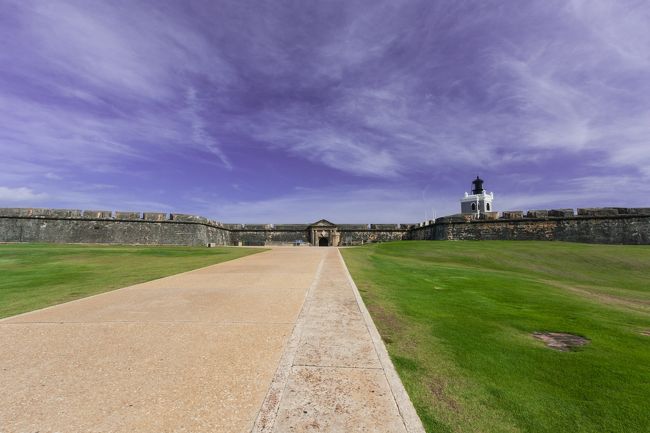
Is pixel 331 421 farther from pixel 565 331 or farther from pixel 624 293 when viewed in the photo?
pixel 624 293

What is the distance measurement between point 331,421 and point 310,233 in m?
31.7

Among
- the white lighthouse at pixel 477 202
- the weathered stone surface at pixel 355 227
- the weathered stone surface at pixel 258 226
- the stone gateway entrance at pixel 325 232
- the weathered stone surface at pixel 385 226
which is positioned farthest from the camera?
the white lighthouse at pixel 477 202

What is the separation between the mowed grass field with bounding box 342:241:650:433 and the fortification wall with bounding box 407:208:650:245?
17.4m

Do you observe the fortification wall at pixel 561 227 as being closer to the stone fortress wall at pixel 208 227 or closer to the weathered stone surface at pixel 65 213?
the stone fortress wall at pixel 208 227

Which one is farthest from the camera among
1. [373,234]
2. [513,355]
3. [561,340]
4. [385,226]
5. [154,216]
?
[373,234]

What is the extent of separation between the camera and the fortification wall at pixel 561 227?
2084cm

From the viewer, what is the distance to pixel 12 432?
205 cm

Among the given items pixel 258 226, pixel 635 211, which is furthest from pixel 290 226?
pixel 635 211

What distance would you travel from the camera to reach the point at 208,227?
30109 mm

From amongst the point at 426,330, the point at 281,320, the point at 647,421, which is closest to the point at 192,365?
the point at 281,320

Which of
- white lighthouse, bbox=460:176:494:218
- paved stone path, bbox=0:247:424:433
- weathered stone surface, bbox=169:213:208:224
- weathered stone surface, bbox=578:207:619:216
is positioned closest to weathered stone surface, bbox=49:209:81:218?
weathered stone surface, bbox=169:213:208:224

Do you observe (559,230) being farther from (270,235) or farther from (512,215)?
(270,235)

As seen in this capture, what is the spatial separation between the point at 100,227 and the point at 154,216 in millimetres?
4253

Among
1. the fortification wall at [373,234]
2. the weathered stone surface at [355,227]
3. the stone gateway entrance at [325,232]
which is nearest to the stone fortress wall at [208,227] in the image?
the fortification wall at [373,234]
